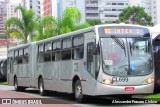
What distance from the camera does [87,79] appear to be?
15086 millimetres

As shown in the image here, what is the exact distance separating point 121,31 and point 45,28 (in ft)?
113

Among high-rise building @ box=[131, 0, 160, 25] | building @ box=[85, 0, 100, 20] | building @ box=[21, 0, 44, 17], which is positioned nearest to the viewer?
building @ box=[85, 0, 100, 20]

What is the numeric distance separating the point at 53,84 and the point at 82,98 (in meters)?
3.86

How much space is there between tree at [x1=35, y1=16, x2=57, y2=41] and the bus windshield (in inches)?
1250

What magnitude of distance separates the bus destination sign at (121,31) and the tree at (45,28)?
31.3 m

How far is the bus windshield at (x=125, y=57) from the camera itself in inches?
558

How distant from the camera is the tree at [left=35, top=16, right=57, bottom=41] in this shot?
46250 mm

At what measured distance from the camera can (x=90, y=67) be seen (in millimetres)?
14938

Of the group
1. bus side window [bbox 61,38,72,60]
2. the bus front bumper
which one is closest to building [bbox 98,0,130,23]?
bus side window [bbox 61,38,72,60]

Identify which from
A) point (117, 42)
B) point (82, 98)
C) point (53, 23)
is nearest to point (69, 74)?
point (82, 98)

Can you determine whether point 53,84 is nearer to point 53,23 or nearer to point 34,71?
point 34,71

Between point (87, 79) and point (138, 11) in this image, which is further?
point (138, 11)

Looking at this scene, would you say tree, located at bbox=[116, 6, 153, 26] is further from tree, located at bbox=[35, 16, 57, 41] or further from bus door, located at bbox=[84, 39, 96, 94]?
bus door, located at bbox=[84, 39, 96, 94]

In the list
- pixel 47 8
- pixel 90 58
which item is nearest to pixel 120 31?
pixel 90 58
